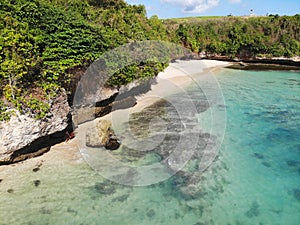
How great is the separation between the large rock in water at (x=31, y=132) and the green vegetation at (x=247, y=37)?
34.8 meters

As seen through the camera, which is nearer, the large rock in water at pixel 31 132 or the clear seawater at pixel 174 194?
the clear seawater at pixel 174 194

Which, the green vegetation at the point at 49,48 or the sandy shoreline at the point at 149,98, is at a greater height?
the green vegetation at the point at 49,48

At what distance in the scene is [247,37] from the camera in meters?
47.2

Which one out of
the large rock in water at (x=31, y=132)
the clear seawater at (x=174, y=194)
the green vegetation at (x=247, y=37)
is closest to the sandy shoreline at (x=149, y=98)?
the clear seawater at (x=174, y=194)

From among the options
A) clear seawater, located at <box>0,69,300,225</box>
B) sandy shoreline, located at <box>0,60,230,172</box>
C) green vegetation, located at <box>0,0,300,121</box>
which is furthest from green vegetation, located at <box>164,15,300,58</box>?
clear seawater, located at <box>0,69,300,225</box>

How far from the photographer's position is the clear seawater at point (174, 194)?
30.5 feet

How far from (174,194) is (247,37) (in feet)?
146

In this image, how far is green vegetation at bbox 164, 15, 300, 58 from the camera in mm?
46125

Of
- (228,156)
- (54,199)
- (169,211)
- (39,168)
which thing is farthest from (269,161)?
(39,168)

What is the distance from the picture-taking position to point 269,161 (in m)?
13.1

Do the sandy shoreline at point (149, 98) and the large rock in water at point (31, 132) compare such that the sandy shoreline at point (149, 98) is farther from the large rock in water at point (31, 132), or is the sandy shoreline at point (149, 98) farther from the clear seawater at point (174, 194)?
the large rock in water at point (31, 132)

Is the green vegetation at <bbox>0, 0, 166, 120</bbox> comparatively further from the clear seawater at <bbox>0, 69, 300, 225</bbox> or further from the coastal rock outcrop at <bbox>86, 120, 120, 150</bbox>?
the clear seawater at <bbox>0, 69, 300, 225</bbox>

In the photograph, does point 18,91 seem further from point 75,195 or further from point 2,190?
point 75,195

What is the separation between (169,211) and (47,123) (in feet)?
25.6
